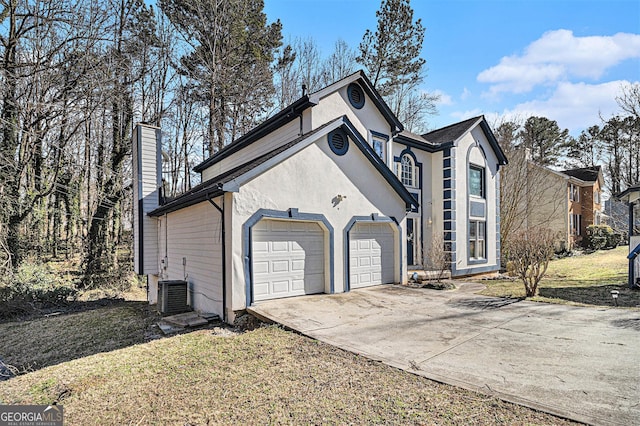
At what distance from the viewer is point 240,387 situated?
441 cm

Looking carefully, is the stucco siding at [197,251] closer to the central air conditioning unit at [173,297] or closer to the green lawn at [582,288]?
the central air conditioning unit at [173,297]

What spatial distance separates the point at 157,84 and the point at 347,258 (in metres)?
16.7

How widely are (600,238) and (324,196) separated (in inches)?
→ 1162

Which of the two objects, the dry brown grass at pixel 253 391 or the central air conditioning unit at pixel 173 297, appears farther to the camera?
the central air conditioning unit at pixel 173 297

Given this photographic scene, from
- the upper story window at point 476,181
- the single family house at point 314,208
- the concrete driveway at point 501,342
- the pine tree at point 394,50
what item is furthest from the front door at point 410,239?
the pine tree at point 394,50

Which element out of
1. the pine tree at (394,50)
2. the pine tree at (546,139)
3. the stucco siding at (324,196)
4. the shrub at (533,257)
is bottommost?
the shrub at (533,257)

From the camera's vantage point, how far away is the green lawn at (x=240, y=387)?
3641mm

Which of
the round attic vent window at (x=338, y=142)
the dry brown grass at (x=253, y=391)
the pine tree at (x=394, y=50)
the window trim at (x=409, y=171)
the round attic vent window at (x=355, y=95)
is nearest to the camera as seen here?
the dry brown grass at (x=253, y=391)

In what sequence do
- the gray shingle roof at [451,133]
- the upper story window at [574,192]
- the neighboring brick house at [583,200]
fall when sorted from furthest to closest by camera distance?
1. the neighboring brick house at [583,200]
2. the upper story window at [574,192]
3. the gray shingle roof at [451,133]

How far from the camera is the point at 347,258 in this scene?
34.1 ft

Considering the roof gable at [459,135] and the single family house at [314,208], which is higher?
the roof gable at [459,135]

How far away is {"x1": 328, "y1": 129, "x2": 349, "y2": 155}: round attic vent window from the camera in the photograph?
1025 cm

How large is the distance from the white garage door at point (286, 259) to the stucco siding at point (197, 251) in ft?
3.22

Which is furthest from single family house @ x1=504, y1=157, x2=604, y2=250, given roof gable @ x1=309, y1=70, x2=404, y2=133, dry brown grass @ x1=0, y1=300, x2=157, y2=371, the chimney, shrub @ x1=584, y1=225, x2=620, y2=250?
dry brown grass @ x1=0, y1=300, x2=157, y2=371
